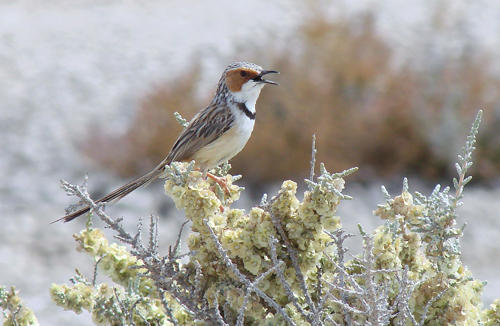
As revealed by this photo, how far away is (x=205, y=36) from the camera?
14.3m

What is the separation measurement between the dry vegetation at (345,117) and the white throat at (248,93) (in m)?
5.40

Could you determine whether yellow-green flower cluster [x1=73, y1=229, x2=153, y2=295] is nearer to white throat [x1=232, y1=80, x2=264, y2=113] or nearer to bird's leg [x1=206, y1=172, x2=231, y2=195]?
bird's leg [x1=206, y1=172, x2=231, y2=195]

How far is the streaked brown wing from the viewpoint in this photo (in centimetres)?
445

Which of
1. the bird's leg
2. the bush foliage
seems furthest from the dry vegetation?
the bush foliage

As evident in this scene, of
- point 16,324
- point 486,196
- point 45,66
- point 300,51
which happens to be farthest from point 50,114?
point 16,324

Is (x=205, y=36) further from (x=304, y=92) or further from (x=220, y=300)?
(x=220, y=300)

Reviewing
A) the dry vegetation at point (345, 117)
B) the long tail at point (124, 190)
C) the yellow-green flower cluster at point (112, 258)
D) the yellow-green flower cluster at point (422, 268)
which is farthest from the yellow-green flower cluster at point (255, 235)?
the dry vegetation at point (345, 117)

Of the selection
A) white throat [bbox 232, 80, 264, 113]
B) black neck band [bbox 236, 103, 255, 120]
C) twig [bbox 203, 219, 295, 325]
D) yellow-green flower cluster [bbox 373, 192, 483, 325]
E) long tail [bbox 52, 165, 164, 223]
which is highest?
white throat [bbox 232, 80, 264, 113]

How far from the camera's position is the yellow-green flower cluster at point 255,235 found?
2676mm

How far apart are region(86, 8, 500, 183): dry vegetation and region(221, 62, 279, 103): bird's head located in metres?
5.39

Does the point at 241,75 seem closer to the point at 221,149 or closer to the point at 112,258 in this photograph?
the point at 221,149

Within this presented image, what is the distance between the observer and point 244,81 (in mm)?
4660

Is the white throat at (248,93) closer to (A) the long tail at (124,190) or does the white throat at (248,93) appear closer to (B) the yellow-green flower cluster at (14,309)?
(A) the long tail at (124,190)

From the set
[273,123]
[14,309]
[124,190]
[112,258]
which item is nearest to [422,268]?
[112,258]
